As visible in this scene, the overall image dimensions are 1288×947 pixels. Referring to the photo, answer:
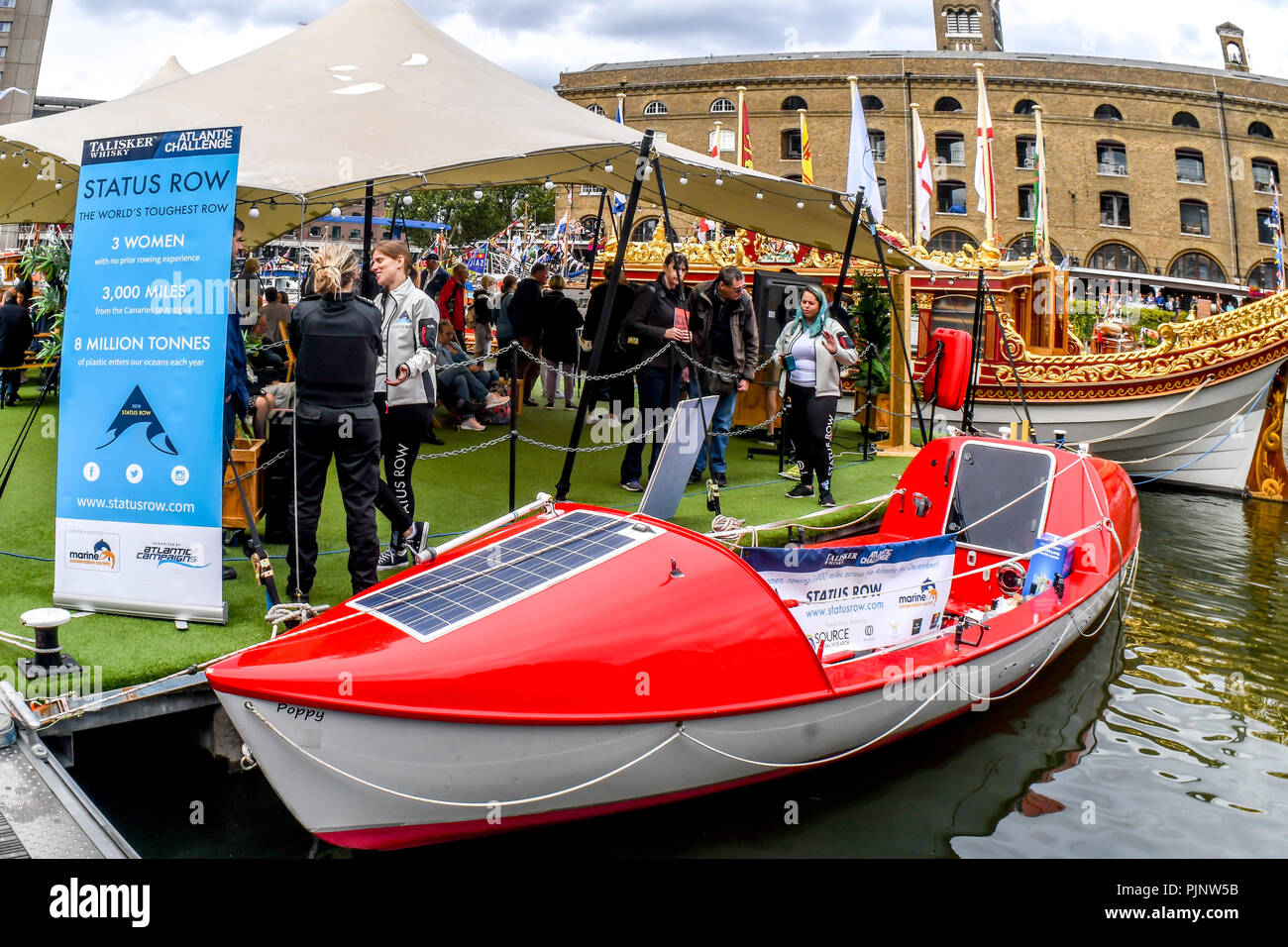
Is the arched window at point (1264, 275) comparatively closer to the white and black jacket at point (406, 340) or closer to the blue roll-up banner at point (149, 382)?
the white and black jacket at point (406, 340)

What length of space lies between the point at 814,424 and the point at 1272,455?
31.8ft

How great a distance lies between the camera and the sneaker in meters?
6.71

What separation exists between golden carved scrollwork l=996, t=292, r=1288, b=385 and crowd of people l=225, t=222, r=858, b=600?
5370 millimetres

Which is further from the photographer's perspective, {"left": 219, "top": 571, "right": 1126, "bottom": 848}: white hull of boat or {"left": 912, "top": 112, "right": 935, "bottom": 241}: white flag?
{"left": 912, "top": 112, "right": 935, "bottom": 241}: white flag

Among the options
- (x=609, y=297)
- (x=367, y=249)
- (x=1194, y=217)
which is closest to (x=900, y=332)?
(x=609, y=297)

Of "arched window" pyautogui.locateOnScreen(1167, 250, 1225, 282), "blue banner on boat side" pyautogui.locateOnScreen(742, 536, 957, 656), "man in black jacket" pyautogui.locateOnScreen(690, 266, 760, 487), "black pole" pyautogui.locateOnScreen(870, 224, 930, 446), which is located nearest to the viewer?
"blue banner on boat side" pyautogui.locateOnScreen(742, 536, 957, 656)

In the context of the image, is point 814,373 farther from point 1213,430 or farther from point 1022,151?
point 1022,151

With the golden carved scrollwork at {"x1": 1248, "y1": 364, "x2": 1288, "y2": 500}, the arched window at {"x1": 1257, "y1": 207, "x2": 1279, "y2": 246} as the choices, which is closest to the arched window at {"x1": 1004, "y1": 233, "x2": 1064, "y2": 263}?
the arched window at {"x1": 1257, "y1": 207, "x2": 1279, "y2": 246}

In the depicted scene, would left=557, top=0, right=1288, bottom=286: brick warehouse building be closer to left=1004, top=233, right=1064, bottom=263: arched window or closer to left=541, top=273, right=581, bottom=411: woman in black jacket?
left=1004, top=233, right=1064, bottom=263: arched window

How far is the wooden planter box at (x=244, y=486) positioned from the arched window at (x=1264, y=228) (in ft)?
172

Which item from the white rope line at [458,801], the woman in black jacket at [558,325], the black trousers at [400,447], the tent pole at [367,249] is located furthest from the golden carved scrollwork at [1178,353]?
the white rope line at [458,801]

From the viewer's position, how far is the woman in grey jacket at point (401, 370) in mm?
6172

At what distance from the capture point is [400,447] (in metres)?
6.59

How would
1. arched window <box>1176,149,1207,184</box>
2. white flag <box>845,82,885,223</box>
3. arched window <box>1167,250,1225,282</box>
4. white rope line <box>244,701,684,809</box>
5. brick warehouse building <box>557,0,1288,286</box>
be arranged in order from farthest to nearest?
arched window <box>1176,149,1207,184</box>, arched window <box>1167,250,1225,282</box>, brick warehouse building <box>557,0,1288,286</box>, white flag <box>845,82,885,223</box>, white rope line <box>244,701,684,809</box>
